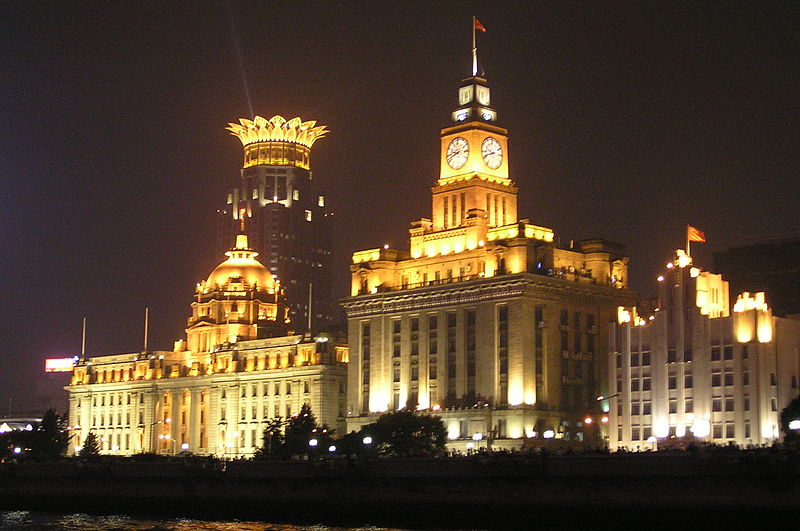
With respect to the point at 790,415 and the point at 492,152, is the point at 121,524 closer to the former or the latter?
the point at 790,415

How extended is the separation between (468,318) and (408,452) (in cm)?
2291

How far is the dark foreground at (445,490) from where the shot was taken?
341 ft

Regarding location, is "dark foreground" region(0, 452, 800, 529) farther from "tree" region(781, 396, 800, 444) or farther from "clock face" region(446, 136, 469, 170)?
"clock face" region(446, 136, 469, 170)

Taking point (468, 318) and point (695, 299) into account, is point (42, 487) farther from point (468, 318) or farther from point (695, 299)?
point (695, 299)

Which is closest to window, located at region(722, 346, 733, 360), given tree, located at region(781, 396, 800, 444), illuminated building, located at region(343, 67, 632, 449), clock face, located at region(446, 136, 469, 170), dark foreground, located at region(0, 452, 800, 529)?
tree, located at region(781, 396, 800, 444)

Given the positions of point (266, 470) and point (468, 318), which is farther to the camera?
point (468, 318)

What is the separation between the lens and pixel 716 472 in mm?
104688

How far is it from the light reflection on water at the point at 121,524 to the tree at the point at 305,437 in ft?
126

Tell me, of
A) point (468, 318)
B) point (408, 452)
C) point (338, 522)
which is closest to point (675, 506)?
point (338, 522)

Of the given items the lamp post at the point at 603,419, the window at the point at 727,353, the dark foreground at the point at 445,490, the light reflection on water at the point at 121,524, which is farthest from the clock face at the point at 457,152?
the light reflection on water at the point at 121,524

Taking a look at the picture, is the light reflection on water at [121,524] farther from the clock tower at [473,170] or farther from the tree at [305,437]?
the clock tower at [473,170]

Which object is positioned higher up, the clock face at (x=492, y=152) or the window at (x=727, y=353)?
the clock face at (x=492, y=152)

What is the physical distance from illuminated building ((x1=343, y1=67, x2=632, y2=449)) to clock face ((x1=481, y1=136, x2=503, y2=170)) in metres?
0.17

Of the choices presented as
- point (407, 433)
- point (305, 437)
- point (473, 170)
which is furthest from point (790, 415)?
point (305, 437)
